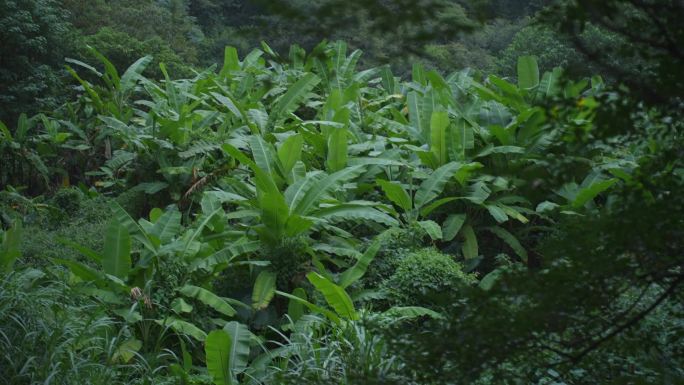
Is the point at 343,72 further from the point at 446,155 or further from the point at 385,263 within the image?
the point at 385,263

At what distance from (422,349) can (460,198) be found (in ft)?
18.4

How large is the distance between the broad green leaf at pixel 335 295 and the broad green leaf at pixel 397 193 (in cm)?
174

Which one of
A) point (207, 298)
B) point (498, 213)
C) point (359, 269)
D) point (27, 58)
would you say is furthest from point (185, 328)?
point (27, 58)

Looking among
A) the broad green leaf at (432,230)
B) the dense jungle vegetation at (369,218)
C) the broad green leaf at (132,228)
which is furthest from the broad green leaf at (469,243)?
the broad green leaf at (132,228)

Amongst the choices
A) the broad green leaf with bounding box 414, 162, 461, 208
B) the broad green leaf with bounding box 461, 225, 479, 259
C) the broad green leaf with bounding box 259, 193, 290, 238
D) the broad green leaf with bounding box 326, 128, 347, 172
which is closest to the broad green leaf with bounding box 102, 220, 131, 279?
the broad green leaf with bounding box 259, 193, 290, 238

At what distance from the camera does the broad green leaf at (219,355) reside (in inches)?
188

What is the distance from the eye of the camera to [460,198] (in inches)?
305

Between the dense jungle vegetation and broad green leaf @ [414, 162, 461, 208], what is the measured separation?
2cm

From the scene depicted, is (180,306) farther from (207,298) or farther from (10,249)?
(10,249)

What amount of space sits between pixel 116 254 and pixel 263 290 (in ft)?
3.91

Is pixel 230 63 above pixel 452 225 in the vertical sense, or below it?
above

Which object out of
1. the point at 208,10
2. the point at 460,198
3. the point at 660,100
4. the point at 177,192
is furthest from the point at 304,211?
the point at 208,10

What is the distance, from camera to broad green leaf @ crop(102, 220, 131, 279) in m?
6.00

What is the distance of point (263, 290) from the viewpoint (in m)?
6.41
